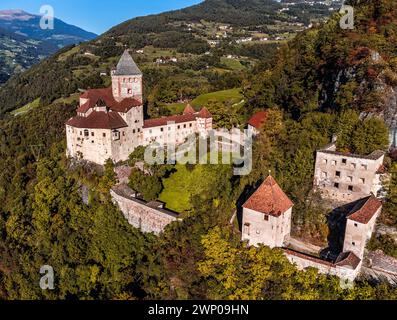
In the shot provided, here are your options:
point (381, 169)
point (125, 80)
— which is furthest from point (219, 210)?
point (125, 80)

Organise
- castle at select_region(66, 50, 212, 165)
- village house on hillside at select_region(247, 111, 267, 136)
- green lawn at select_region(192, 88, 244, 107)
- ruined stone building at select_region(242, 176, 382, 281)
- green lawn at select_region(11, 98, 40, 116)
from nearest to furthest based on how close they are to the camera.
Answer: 1. ruined stone building at select_region(242, 176, 382, 281)
2. castle at select_region(66, 50, 212, 165)
3. village house on hillside at select_region(247, 111, 267, 136)
4. green lawn at select_region(192, 88, 244, 107)
5. green lawn at select_region(11, 98, 40, 116)

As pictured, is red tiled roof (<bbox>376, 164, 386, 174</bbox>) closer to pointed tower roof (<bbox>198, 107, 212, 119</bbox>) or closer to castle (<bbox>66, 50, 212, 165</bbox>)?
castle (<bbox>66, 50, 212, 165</bbox>)

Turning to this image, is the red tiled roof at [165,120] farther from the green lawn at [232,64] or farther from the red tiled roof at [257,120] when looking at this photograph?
the green lawn at [232,64]

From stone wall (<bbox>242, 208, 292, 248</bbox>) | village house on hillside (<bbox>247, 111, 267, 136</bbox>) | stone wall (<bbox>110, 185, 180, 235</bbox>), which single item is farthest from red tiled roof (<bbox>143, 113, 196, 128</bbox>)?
stone wall (<bbox>242, 208, 292, 248</bbox>)

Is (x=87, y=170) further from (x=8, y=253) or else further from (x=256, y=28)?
(x=256, y=28)

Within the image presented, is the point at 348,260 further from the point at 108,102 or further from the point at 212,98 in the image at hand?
the point at 212,98

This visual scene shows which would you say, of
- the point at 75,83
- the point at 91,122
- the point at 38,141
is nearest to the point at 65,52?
the point at 75,83

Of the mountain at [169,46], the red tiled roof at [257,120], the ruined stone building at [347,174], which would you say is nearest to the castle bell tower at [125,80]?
the red tiled roof at [257,120]
